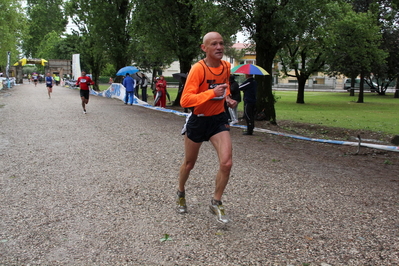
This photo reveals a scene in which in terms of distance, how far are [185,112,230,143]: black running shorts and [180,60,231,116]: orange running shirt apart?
55mm

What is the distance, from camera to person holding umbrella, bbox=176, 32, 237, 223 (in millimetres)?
4086

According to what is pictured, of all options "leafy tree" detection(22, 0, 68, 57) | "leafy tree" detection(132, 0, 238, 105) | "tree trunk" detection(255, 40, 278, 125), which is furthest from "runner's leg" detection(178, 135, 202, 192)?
"leafy tree" detection(22, 0, 68, 57)

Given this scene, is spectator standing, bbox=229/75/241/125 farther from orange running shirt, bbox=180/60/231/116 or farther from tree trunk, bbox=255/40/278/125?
orange running shirt, bbox=180/60/231/116

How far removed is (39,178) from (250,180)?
126 inches

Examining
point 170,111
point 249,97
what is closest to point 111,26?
point 170,111

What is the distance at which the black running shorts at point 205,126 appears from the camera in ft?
13.9

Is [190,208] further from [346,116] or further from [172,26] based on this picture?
[346,116]

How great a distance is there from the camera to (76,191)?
5379 millimetres

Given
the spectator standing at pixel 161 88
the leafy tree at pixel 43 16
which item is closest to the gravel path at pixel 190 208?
the spectator standing at pixel 161 88

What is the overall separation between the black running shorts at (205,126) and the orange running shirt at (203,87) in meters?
0.06

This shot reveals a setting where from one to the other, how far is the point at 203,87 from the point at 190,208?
4.94 feet

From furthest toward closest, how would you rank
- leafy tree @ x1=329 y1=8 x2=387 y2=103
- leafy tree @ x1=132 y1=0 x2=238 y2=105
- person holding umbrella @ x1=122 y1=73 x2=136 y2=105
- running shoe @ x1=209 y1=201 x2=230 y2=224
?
leafy tree @ x1=329 y1=8 x2=387 y2=103, person holding umbrella @ x1=122 y1=73 x2=136 y2=105, leafy tree @ x1=132 y1=0 x2=238 y2=105, running shoe @ x1=209 y1=201 x2=230 y2=224

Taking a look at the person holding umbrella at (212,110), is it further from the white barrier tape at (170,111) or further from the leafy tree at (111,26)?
the leafy tree at (111,26)

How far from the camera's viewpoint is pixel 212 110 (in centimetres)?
422
